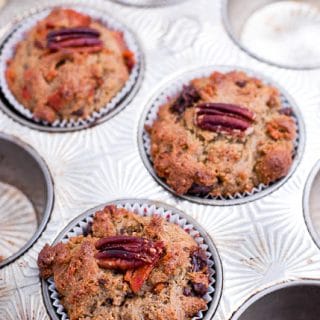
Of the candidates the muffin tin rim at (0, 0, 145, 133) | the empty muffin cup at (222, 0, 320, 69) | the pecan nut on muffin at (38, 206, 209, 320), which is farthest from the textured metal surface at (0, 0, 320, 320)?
the empty muffin cup at (222, 0, 320, 69)

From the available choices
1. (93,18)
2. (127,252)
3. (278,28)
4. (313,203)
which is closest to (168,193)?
(127,252)

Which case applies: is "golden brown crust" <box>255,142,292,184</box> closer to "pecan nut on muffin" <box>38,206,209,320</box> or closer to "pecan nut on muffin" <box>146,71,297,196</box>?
"pecan nut on muffin" <box>146,71,297,196</box>

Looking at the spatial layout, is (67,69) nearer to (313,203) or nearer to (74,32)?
(74,32)

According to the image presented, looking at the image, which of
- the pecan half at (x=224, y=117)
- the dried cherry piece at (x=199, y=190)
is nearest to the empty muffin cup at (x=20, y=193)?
the dried cherry piece at (x=199, y=190)

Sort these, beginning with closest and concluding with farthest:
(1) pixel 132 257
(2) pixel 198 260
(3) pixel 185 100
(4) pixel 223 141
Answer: (1) pixel 132 257, (2) pixel 198 260, (4) pixel 223 141, (3) pixel 185 100

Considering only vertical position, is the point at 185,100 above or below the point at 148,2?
below

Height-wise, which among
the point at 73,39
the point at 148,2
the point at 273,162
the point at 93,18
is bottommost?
the point at 273,162
